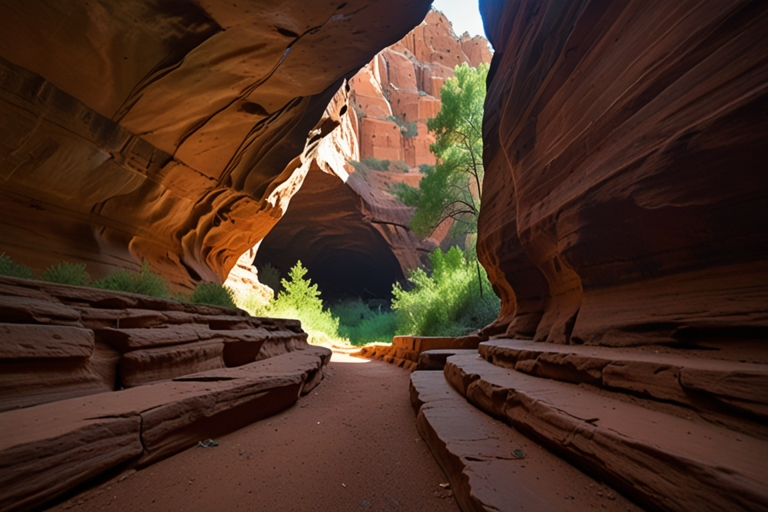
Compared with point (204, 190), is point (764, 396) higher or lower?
lower

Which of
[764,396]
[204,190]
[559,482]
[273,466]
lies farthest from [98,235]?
[764,396]

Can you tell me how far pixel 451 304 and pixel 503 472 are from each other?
8.18m

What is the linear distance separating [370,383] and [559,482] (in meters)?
3.99

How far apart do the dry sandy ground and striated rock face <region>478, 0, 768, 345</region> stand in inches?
77.8

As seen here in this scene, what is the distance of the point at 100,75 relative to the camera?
14.2 feet

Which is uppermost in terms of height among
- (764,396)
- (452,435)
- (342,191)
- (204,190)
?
(342,191)

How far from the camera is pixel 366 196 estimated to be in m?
17.1

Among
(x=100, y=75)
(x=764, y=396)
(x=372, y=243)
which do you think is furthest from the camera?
(x=372, y=243)

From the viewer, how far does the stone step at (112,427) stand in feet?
4.34

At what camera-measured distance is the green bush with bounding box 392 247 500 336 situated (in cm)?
871

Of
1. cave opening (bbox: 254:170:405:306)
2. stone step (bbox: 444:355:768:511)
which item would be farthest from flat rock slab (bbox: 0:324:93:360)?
cave opening (bbox: 254:170:405:306)

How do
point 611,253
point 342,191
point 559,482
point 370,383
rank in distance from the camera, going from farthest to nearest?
point 342,191, point 370,383, point 611,253, point 559,482

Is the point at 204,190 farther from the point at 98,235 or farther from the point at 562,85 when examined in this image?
the point at 562,85

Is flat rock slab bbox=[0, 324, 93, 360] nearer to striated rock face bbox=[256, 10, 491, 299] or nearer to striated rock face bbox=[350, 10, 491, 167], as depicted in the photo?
striated rock face bbox=[256, 10, 491, 299]
